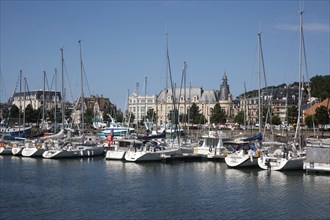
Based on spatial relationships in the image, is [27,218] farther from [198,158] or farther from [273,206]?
[198,158]

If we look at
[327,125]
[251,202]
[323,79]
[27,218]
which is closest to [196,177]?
[251,202]

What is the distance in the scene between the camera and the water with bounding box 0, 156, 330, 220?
1318 inches

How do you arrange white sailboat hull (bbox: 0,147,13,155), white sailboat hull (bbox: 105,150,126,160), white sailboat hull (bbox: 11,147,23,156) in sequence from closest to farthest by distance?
white sailboat hull (bbox: 105,150,126,160), white sailboat hull (bbox: 11,147,23,156), white sailboat hull (bbox: 0,147,13,155)

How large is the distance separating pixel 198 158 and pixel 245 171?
41.9ft

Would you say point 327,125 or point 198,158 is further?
point 327,125

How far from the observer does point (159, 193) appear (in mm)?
40969

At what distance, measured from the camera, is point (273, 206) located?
116ft

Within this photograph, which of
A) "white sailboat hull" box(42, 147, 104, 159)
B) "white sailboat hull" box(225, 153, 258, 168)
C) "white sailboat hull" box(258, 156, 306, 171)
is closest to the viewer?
"white sailboat hull" box(258, 156, 306, 171)

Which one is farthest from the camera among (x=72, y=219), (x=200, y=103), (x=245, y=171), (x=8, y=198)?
(x=200, y=103)

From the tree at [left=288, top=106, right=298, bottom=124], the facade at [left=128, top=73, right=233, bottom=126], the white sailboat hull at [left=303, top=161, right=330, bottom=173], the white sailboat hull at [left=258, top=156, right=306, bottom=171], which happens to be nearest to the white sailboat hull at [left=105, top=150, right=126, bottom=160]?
the white sailboat hull at [left=258, top=156, right=306, bottom=171]

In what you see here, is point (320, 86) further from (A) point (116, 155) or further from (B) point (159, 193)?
(B) point (159, 193)

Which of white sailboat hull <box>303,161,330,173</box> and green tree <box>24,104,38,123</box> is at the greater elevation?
green tree <box>24,104,38,123</box>

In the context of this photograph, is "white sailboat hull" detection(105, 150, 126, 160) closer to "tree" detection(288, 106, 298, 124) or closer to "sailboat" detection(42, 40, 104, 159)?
"sailboat" detection(42, 40, 104, 159)

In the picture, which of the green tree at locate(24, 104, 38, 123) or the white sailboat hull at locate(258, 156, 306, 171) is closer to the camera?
the white sailboat hull at locate(258, 156, 306, 171)
